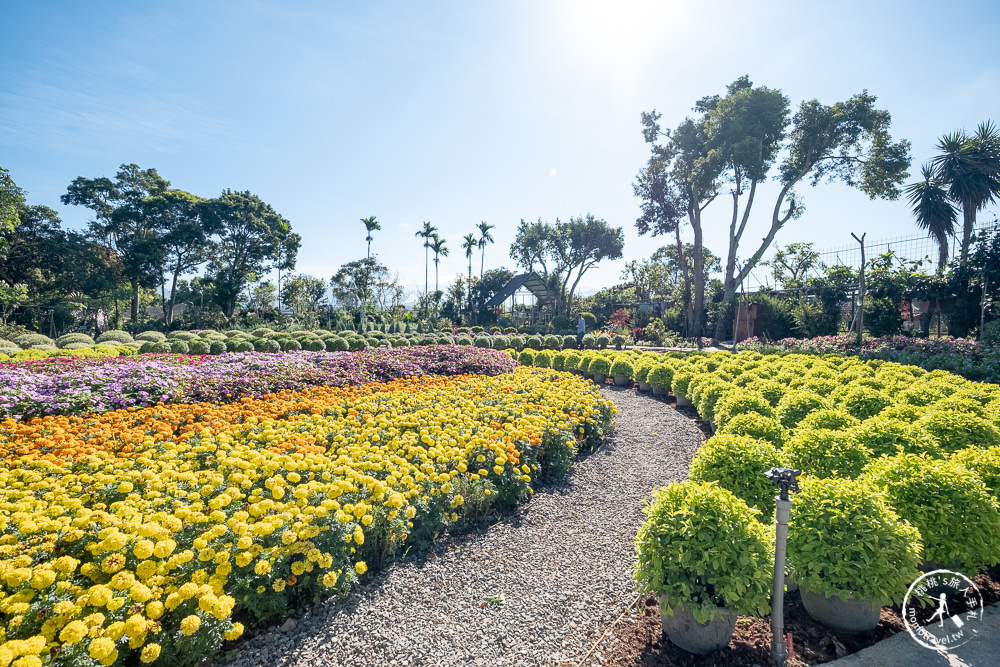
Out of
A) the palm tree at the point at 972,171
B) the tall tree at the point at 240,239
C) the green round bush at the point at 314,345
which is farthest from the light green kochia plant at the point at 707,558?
the tall tree at the point at 240,239

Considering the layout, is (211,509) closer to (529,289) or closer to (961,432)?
(961,432)

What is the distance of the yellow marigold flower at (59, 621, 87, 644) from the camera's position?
67.0 inches

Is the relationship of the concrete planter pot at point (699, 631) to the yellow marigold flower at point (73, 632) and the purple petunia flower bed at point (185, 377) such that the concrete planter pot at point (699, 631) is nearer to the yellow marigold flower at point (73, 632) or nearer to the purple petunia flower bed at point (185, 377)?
the yellow marigold flower at point (73, 632)

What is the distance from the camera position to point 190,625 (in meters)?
1.82

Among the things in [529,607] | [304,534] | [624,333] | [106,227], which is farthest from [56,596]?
→ [106,227]

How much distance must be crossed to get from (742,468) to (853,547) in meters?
1.16

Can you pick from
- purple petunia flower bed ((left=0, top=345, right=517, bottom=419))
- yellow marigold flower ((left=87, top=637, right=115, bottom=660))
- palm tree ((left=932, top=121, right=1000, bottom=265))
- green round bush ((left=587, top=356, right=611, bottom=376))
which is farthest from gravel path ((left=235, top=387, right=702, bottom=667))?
palm tree ((left=932, top=121, right=1000, bottom=265))

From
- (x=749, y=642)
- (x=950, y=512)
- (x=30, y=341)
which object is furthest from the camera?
(x=30, y=341)

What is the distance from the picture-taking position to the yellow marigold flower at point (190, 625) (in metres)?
1.81

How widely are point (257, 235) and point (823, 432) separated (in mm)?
38921

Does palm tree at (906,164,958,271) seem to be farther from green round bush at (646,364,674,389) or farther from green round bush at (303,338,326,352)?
green round bush at (303,338,326,352)

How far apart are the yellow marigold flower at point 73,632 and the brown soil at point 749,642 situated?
7.62 feet

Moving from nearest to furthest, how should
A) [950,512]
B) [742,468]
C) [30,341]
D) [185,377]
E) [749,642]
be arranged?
[749,642] → [950,512] → [742,468] → [185,377] → [30,341]

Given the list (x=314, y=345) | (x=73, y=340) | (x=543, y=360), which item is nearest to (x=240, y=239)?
(x=73, y=340)
